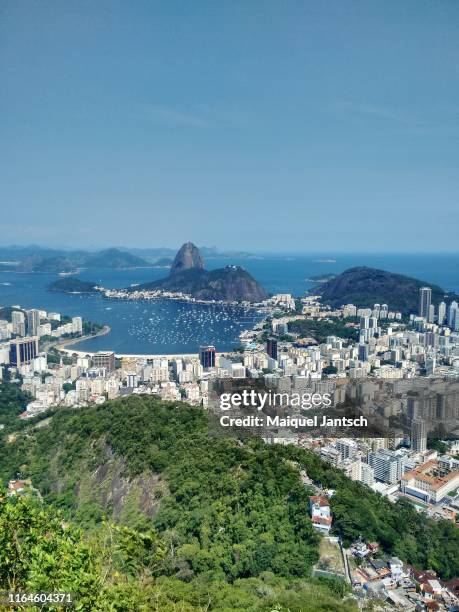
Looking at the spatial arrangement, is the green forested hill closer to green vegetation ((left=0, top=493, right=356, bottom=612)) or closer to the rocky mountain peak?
green vegetation ((left=0, top=493, right=356, bottom=612))

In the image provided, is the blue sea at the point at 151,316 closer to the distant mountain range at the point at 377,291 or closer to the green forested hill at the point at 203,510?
the distant mountain range at the point at 377,291

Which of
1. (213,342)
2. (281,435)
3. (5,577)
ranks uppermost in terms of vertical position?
(5,577)

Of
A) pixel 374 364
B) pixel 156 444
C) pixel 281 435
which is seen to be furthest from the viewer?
pixel 374 364

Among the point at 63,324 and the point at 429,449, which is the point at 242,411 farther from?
the point at 63,324

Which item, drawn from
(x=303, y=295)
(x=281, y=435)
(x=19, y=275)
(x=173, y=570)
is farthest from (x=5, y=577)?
(x=19, y=275)

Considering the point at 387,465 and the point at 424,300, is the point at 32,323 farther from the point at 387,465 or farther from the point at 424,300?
the point at 424,300

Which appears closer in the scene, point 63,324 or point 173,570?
point 173,570

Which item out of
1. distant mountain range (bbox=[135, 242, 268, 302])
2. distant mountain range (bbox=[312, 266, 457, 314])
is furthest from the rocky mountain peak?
distant mountain range (bbox=[312, 266, 457, 314])
